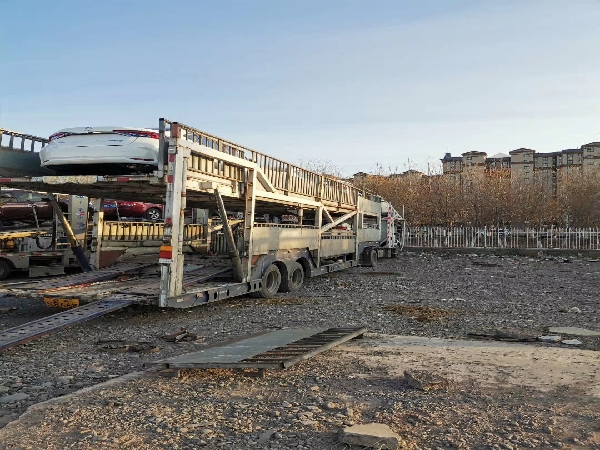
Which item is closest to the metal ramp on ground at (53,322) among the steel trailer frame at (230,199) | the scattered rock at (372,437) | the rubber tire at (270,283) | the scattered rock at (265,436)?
the steel trailer frame at (230,199)

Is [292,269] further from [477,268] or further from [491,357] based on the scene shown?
[477,268]

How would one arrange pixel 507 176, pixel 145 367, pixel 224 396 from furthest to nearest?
pixel 507 176 < pixel 145 367 < pixel 224 396

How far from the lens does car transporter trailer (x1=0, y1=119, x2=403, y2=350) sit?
7.59m

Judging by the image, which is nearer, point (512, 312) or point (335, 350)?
point (335, 350)

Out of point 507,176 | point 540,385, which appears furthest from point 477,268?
point 507,176

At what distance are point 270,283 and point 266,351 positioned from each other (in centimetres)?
530

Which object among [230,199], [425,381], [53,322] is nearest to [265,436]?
[425,381]

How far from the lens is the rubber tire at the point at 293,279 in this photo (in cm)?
1134

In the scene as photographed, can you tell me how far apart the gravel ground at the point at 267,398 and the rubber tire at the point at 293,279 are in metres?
2.42

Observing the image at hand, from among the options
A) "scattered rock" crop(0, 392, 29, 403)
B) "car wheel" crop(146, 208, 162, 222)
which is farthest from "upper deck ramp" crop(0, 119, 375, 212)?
"car wheel" crop(146, 208, 162, 222)

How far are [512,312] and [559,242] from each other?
18.7 metres

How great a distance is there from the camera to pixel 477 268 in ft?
60.1

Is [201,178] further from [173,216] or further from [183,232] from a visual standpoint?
[183,232]

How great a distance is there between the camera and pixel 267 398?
169 inches
